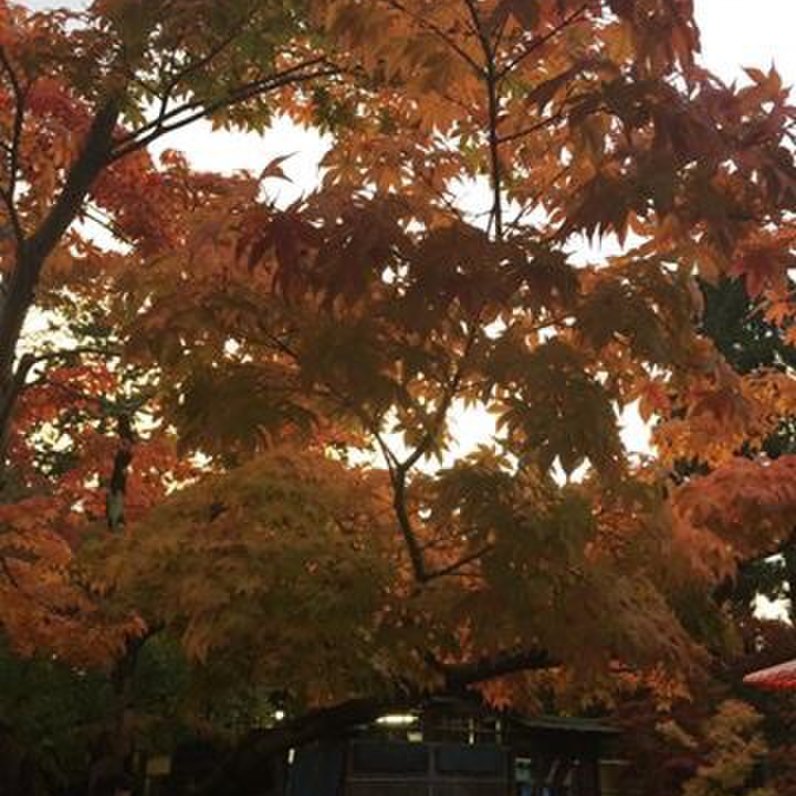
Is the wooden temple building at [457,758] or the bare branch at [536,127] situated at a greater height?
the bare branch at [536,127]

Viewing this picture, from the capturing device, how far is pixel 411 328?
404 cm

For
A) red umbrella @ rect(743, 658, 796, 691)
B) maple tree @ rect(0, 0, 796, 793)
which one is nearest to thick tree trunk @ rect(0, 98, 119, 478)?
maple tree @ rect(0, 0, 796, 793)

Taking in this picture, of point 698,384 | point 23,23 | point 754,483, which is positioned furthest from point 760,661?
point 23,23

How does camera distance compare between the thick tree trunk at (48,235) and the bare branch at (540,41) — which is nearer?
the bare branch at (540,41)

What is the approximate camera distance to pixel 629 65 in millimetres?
4332

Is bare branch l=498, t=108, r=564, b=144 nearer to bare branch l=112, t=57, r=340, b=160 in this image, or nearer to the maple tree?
the maple tree

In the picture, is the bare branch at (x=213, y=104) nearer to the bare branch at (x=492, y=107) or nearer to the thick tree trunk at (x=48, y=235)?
the thick tree trunk at (x=48, y=235)

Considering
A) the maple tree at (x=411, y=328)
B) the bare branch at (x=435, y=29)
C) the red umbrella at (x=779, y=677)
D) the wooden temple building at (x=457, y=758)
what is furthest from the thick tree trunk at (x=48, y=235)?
the wooden temple building at (x=457, y=758)

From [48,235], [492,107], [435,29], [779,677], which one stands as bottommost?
[779,677]

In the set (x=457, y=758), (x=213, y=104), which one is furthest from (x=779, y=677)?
(x=457, y=758)

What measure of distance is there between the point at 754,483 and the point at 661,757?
13356 mm

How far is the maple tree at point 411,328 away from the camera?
13.3ft

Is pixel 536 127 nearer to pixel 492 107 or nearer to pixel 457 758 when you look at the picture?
pixel 492 107

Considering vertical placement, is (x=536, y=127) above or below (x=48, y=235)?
below
